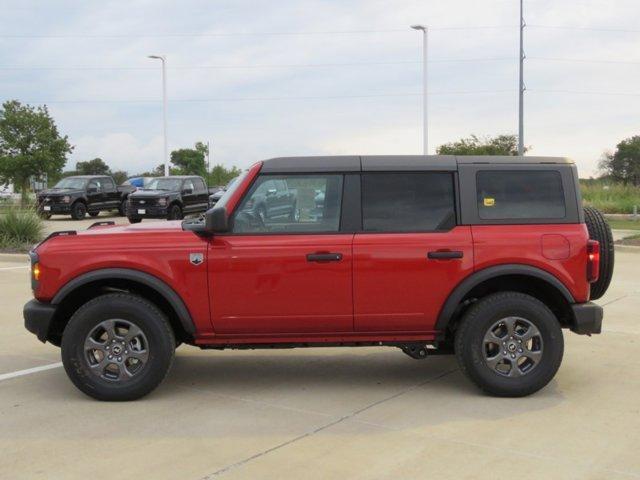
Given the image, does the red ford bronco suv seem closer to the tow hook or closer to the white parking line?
the tow hook

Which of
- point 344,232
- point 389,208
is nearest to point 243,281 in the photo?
point 344,232

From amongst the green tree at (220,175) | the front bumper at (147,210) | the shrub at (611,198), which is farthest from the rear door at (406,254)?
the green tree at (220,175)

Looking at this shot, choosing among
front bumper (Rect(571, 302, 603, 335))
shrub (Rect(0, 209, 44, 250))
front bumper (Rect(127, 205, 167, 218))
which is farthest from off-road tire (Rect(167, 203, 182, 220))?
front bumper (Rect(571, 302, 603, 335))

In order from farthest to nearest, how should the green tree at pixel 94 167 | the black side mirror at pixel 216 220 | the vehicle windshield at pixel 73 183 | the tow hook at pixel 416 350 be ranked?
the green tree at pixel 94 167 → the vehicle windshield at pixel 73 183 → the tow hook at pixel 416 350 → the black side mirror at pixel 216 220

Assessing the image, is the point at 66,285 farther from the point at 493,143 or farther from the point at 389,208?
the point at 493,143

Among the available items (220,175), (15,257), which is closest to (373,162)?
(15,257)

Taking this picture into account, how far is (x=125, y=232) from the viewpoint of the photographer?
5.36 meters

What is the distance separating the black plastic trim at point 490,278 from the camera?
5.22 metres

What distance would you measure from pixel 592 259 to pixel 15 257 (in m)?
12.1

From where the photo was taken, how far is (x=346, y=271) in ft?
17.1

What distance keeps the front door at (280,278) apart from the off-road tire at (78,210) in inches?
947

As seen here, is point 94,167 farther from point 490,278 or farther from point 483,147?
point 490,278

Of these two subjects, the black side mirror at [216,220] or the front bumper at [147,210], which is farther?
the front bumper at [147,210]

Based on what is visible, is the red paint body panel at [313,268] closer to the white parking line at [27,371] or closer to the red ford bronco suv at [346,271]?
the red ford bronco suv at [346,271]
